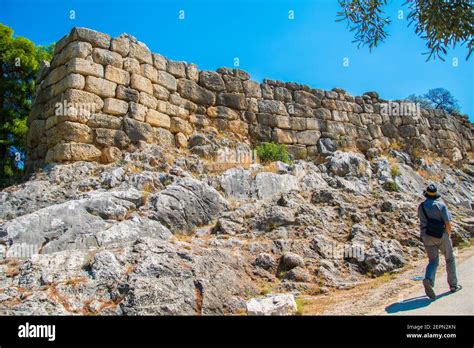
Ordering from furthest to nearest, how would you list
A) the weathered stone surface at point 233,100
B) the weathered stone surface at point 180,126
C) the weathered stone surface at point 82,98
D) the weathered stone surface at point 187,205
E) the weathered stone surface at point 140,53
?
the weathered stone surface at point 233,100
the weathered stone surface at point 180,126
the weathered stone surface at point 140,53
the weathered stone surface at point 82,98
the weathered stone surface at point 187,205

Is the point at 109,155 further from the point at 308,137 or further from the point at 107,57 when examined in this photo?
the point at 308,137

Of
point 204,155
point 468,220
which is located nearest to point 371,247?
point 468,220

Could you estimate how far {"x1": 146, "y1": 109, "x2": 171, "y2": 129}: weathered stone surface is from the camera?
10.1 metres

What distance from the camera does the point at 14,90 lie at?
49.6 ft

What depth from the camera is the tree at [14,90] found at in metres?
14.4

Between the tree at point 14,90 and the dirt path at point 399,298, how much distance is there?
11.4 metres

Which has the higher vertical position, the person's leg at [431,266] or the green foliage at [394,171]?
the green foliage at [394,171]

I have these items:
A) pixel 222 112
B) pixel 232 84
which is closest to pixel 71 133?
pixel 222 112

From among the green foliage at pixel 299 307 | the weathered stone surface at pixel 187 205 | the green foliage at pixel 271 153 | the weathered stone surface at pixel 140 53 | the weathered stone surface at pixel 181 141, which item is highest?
the weathered stone surface at pixel 140 53

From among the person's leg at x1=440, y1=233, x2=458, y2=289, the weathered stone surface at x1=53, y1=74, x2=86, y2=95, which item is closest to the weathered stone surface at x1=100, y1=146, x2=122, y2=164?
the weathered stone surface at x1=53, y1=74, x2=86, y2=95

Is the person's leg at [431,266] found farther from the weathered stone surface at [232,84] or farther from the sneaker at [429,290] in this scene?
the weathered stone surface at [232,84]

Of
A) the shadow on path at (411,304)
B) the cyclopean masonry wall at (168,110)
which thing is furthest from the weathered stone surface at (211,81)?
the shadow on path at (411,304)
